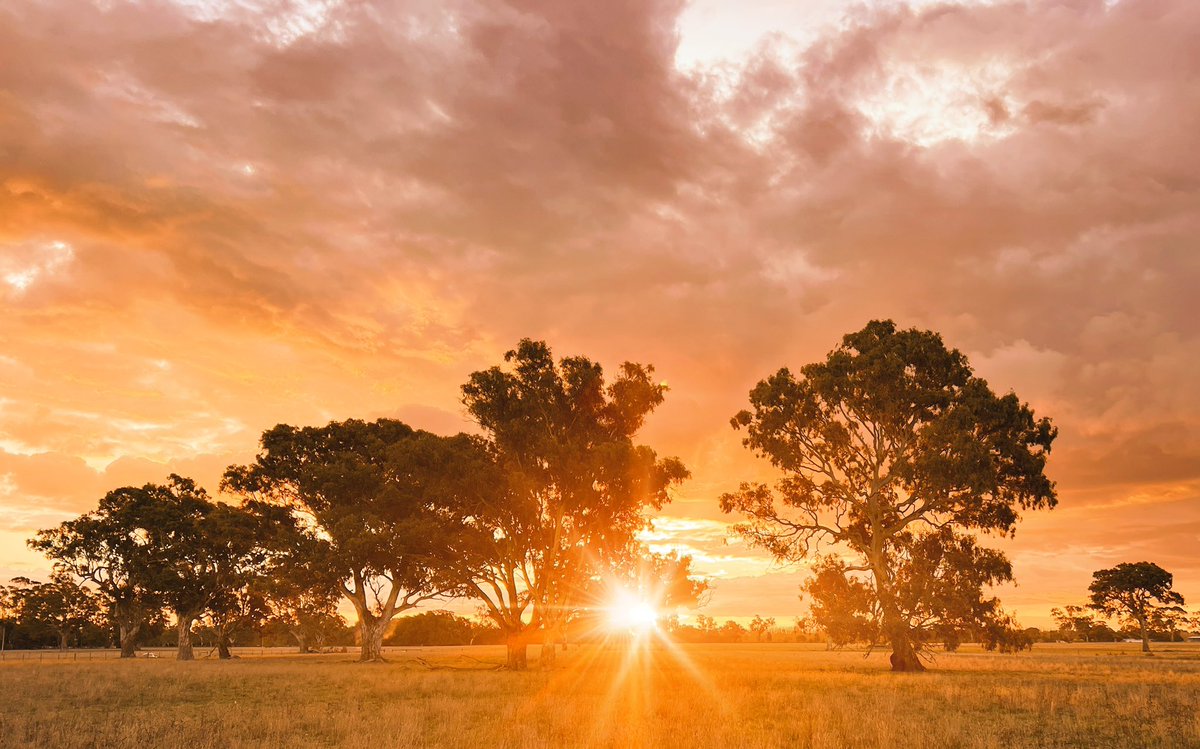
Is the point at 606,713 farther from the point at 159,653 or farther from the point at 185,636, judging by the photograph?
the point at 159,653

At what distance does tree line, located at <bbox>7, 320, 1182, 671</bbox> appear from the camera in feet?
122

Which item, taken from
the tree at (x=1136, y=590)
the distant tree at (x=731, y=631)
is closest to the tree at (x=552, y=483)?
the tree at (x=1136, y=590)

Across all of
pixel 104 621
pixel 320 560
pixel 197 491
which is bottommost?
pixel 104 621

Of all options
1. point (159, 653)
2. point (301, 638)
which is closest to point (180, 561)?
point (301, 638)

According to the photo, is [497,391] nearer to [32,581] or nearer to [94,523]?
[94,523]

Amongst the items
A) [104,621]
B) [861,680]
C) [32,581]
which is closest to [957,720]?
[861,680]

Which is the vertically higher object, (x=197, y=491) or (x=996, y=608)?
(x=197, y=491)

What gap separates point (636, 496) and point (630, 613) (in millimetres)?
9794

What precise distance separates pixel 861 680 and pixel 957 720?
47.4 ft

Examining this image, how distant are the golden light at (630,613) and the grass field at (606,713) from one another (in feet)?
48.1

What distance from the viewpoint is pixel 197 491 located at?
70250mm

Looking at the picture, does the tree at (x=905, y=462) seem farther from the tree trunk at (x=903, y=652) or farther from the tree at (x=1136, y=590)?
the tree at (x=1136, y=590)

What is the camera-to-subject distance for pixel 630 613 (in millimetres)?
47438

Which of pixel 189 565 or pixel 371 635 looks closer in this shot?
pixel 371 635
